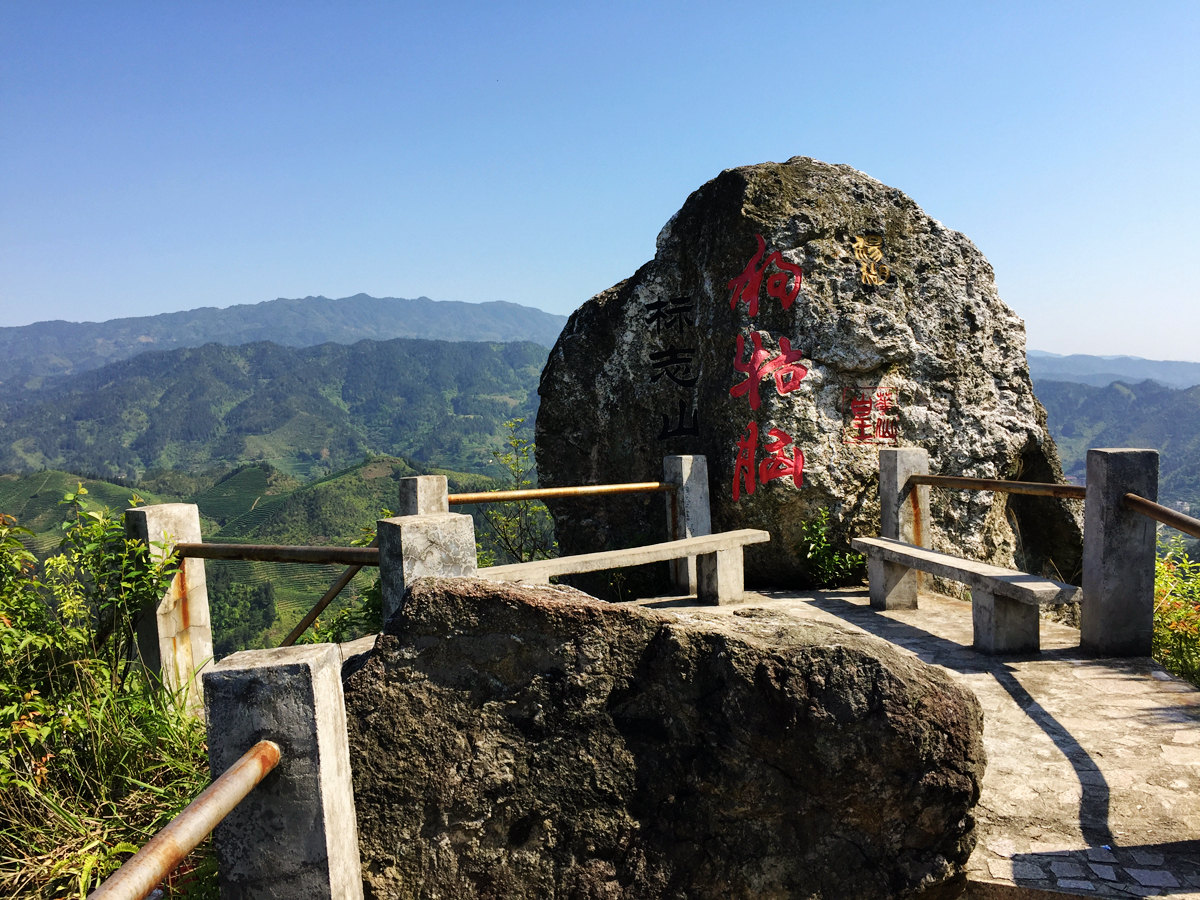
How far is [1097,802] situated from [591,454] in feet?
17.1

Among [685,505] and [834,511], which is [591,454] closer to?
[685,505]

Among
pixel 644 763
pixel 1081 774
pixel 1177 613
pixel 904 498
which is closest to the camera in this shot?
pixel 644 763

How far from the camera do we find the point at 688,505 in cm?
602

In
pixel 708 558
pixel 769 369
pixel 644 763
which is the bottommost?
pixel 708 558

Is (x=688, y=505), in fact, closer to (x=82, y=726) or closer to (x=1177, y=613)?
(x=1177, y=613)

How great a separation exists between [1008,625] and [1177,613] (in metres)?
2.86

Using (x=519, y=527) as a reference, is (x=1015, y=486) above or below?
above

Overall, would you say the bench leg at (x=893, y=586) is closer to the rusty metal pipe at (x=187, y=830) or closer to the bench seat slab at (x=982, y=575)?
the bench seat slab at (x=982, y=575)

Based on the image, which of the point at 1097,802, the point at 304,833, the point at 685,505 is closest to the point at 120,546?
the point at 304,833

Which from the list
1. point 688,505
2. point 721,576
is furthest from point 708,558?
point 688,505

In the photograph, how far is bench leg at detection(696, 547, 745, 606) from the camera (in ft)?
18.2

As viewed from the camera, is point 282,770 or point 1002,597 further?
point 1002,597

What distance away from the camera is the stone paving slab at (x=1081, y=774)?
8.04 feet

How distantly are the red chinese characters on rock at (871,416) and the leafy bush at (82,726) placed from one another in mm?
4900
